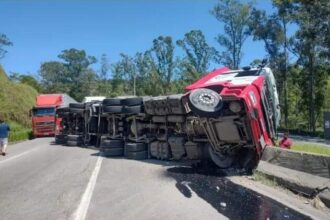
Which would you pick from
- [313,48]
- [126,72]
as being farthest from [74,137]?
[126,72]

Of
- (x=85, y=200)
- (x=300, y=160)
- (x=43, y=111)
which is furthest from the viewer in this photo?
(x=43, y=111)

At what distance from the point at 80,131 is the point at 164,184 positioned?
13205 mm

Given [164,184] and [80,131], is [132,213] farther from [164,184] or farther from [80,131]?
[80,131]

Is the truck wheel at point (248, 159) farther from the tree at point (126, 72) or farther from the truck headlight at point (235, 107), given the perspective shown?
the tree at point (126, 72)

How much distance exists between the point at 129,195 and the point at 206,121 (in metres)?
3.44

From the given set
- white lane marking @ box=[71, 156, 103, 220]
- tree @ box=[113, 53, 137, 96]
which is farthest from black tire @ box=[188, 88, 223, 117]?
tree @ box=[113, 53, 137, 96]

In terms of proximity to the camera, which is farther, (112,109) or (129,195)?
(112,109)

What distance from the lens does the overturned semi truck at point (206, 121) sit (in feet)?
35.5

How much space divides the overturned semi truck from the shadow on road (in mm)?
1068

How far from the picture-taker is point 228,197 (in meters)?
8.09

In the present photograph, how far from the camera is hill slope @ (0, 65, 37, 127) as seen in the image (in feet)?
154

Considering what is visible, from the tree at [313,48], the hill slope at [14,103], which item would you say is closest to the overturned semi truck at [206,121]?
the tree at [313,48]

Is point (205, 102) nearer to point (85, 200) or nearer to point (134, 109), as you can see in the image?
point (85, 200)

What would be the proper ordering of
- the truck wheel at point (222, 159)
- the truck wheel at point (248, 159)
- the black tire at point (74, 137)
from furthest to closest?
the black tire at point (74, 137) → the truck wheel at point (222, 159) → the truck wheel at point (248, 159)
